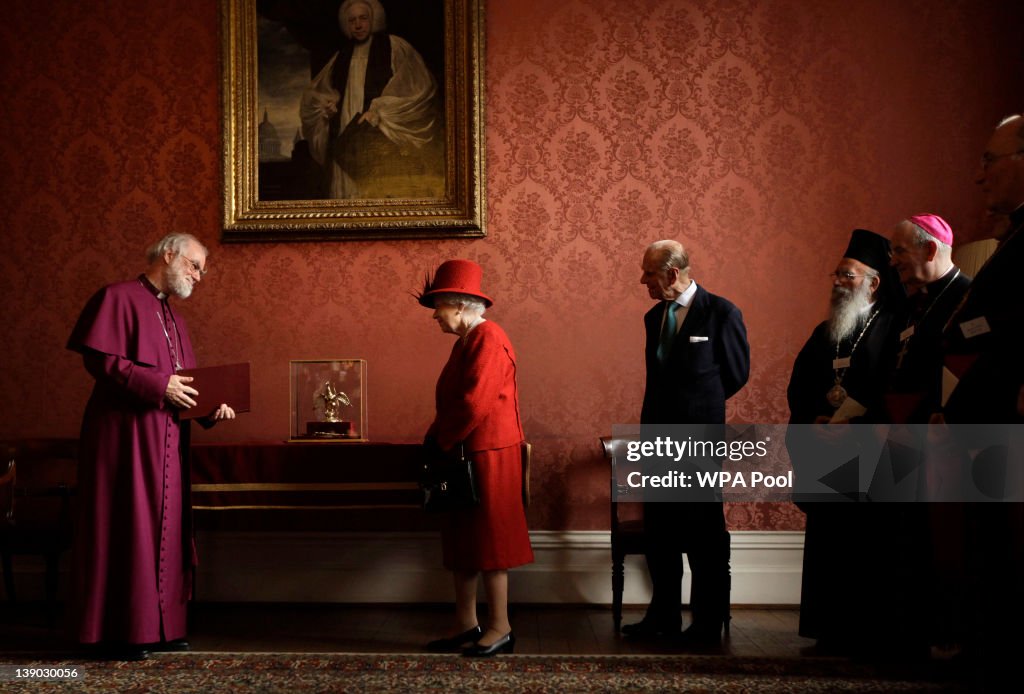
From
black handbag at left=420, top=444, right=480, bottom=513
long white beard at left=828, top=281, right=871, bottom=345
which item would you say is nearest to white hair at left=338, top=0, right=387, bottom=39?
black handbag at left=420, top=444, right=480, bottom=513

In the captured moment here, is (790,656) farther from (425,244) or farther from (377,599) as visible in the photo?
(425,244)

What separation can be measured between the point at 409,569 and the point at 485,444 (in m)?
1.60

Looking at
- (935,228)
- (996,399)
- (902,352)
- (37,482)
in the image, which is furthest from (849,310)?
(37,482)

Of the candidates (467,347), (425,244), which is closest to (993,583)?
(467,347)

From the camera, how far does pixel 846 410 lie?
11.8 ft

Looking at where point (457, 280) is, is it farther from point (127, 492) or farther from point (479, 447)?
point (127, 492)

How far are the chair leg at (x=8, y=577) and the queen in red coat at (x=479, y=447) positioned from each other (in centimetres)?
262

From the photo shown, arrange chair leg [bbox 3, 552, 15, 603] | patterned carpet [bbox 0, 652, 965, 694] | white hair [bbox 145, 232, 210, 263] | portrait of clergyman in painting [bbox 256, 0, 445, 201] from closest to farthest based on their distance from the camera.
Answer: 1. patterned carpet [bbox 0, 652, 965, 694]
2. white hair [bbox 145, 232, 210, 263]
3. chair leg [bbox 3, 552, 15, 603]
4. portrait of clergyman in painting [bbox 256, 0, 445, 201]

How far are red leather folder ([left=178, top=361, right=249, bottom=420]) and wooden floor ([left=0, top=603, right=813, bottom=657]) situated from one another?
115 centimetres

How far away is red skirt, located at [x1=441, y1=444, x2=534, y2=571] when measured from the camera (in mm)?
3611

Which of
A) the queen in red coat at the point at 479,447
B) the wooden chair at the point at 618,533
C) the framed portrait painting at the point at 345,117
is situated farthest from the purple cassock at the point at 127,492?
the wooden chair at the point at 618,533

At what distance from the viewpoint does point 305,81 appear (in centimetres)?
508

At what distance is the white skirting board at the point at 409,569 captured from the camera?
480 cm

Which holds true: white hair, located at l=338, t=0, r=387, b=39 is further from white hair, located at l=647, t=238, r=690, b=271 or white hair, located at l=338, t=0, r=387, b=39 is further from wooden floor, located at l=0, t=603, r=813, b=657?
wooden floor, located at l=0, t=603, r=813, b=657
